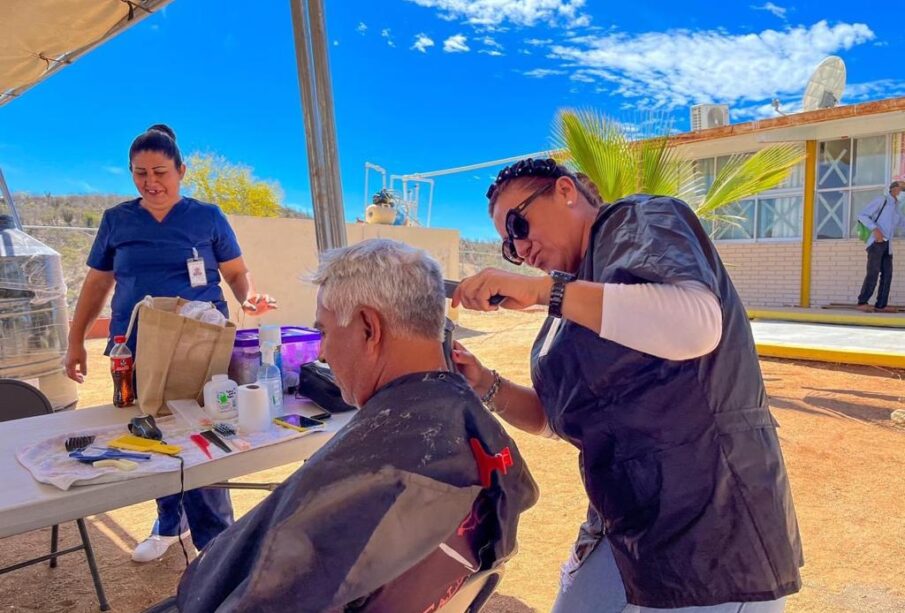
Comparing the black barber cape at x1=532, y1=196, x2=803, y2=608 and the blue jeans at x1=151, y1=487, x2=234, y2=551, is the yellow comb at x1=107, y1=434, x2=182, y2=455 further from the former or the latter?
the black barber cape at x1=532, y1=196, x2=803, y2=608

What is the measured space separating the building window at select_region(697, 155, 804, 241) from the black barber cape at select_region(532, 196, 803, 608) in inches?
406

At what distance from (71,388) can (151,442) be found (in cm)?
461

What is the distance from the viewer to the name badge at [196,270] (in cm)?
270

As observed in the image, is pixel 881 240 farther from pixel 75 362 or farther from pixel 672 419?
pixel 75 362

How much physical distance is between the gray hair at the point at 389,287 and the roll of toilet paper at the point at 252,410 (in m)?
0.72

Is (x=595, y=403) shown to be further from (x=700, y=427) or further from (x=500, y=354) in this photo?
(x=500, y=354)

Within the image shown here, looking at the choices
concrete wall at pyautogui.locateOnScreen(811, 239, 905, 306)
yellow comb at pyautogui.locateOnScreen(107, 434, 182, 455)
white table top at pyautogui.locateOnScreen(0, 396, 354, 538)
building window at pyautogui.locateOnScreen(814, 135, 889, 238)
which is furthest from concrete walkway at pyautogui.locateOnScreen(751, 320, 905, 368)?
yellow comb at pyautogui.locateOnScreen(107, 434, 182, 455)

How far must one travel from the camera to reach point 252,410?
182 cm

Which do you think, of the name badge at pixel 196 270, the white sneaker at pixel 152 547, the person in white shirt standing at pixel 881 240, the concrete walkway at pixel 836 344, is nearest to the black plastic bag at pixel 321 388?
the name badge at pixel 196 270

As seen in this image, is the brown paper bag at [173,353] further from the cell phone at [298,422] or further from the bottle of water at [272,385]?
the cell phone at [298,422]

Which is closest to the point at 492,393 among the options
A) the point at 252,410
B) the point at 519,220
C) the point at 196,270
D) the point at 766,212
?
the point at 519,220

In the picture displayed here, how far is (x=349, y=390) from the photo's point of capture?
127cm

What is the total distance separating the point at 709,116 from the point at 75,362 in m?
12.4

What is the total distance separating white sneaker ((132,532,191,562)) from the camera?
9.23ft
